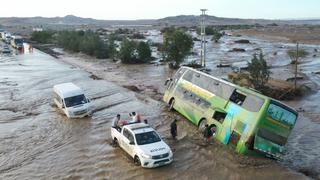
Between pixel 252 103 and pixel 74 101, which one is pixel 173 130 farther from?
pixel 74 101

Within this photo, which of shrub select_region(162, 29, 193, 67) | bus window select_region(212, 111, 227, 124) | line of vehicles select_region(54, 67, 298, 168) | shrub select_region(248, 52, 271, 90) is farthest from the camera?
shrub select_region(162, 29, 193, 67)

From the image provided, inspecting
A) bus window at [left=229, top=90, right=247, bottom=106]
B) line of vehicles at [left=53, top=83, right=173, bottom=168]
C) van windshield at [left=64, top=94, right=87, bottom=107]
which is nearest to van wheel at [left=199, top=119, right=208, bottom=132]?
bus window at [left=229, top=90, right=247, bottom=106]

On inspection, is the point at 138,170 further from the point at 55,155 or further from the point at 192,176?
the point at 55,155

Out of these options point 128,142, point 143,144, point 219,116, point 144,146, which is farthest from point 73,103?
point 219,116

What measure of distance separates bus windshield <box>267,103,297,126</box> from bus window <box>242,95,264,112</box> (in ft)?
1.71

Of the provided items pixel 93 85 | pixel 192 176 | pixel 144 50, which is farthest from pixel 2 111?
pixel 144 50

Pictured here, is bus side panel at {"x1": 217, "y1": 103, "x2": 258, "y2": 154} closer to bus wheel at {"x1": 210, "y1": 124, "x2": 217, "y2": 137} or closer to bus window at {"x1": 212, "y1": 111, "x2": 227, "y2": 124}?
bus window at {"x1": 212, "y1": 111, "x2": 227, "y2": 124}

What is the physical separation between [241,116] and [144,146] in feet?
16.4

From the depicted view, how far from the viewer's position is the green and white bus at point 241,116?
1792 cm

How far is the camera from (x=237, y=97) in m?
20.1

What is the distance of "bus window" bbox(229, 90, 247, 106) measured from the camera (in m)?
19.6

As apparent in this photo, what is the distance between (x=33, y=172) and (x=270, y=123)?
10.9 metres

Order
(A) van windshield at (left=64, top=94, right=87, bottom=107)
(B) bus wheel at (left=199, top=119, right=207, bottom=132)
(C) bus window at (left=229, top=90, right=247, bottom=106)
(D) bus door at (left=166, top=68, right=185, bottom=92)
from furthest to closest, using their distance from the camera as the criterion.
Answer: (D) bus door at (left=166, top=68, right=185, bottom=92), (A) van windshield at (left=64, top=94, right=87, bottom=107), (B) bus wheel at (left=199, top=119, right=207, bottom=132), (C) bus window at (left=229, top=90, right=247, bottom=106)

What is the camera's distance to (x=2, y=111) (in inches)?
1148
